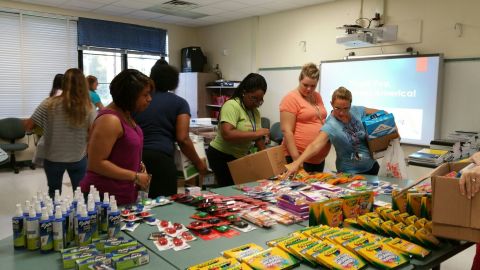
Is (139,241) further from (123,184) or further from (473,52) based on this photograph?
(473,52)

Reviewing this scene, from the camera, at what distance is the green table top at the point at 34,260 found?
3.97ft

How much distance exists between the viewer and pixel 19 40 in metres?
→ 6.09

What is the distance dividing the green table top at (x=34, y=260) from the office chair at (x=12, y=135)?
5249 mm

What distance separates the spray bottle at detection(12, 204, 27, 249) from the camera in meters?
1.31

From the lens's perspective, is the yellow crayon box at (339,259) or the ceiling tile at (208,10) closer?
the yellow crayon box at (339,259)

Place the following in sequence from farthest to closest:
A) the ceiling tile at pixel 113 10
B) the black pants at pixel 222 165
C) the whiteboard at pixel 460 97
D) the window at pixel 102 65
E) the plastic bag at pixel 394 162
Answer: the window at pixel 102 65
the ceiling tile at pixel 113 10
the whiteboard at pixel 460 97
the black pants at pixel 222 165
the plastic bag at pixel 394 162

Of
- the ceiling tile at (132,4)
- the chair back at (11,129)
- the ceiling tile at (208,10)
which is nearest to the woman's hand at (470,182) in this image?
the ceiling tile at (208,10)

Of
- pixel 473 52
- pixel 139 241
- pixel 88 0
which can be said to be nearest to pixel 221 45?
pixel 88 0

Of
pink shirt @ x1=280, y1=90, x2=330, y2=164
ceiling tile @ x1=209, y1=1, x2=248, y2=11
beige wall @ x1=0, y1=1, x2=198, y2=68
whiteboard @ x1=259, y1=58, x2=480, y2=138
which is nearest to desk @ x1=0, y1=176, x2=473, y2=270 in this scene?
pink shirt @ x1=280, y1=90, x2=330, y2=164

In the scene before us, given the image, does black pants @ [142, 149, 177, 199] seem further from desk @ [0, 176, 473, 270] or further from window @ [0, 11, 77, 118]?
window @ [0, 11, 77, 118]

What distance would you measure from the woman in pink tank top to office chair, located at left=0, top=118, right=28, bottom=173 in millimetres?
4887

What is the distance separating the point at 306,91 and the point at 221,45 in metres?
4.93

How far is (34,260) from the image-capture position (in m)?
1.25

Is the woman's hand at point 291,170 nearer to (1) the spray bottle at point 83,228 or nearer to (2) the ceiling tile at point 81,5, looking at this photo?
(1) the spray bottle at point 83,228
